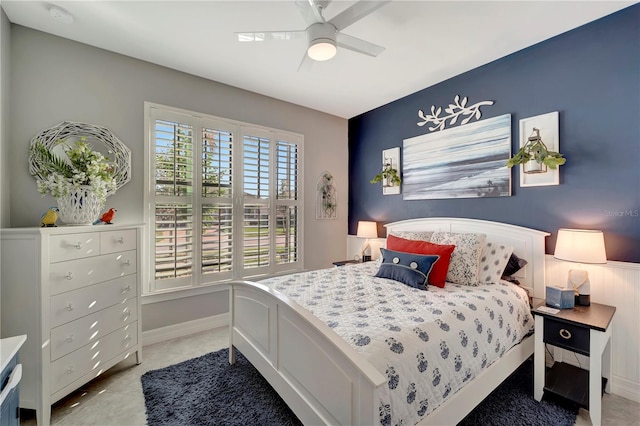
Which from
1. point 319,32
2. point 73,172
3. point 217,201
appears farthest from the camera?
point 217,201

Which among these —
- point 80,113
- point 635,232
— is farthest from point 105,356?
point 635,232

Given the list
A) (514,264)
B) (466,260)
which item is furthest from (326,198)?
(514,264)

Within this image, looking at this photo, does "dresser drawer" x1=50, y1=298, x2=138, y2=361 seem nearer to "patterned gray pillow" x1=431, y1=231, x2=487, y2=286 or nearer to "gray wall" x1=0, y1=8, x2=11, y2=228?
"gray wall" x1=0, y1=8, x2=11, y2=228

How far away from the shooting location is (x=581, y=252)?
197 centimetres

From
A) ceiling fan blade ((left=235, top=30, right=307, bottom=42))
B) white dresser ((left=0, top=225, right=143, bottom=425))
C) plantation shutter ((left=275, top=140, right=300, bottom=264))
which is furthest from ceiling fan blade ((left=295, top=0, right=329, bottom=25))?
white dresser ((left=0, top=225, right=143, bottom=425))

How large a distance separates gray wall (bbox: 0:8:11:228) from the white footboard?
1939mm

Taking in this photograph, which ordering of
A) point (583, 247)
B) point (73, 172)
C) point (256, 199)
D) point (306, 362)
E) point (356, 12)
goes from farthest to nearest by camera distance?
point (256, 199) → point (73, 172) → point (583, 247) → point (356, 12) → point (306, 362)

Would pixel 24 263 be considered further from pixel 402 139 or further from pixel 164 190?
pixel 402 139

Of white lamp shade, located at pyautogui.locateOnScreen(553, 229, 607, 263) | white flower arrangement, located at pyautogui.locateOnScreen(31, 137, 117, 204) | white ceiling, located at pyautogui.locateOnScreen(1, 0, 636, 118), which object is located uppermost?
white ceiling, located at pyautogui.locateOnScreen(1, 0, 636, 118)

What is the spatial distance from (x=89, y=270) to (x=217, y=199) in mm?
1419

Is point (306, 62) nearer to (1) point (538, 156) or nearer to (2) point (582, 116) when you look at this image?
(1) point (538, 156)

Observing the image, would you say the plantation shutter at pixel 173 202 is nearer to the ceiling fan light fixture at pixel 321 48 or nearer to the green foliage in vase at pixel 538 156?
the ceiling fan light fixture at pixel 321 48

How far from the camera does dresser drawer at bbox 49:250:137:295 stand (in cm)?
178

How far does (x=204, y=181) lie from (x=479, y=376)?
9.91 ft
